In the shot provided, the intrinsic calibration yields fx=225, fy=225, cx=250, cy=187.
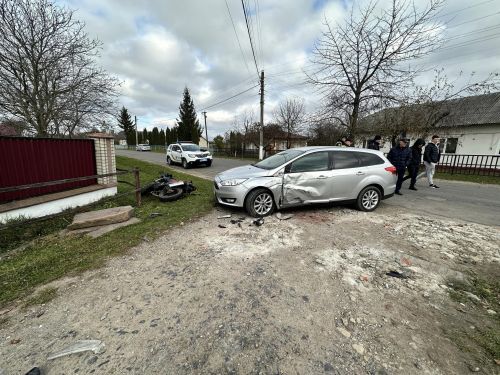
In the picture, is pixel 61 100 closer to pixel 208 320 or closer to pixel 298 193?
pixel 298 193

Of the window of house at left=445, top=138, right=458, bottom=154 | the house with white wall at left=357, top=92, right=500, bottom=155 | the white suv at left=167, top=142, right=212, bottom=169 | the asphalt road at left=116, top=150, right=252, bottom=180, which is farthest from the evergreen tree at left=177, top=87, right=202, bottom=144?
the window of house at left=445, top=138, right=458, bottom=154

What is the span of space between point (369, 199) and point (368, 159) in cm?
99

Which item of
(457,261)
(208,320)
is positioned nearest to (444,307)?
(457,261)

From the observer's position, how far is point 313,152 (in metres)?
5.21

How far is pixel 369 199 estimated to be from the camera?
5570 mm

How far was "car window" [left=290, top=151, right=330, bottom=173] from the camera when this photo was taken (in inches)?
199

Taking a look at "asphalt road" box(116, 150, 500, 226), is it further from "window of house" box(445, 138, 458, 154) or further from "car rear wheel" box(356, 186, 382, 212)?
"window of house" box(445, 138, 458, 154)

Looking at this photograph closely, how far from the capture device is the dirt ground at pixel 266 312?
177cm

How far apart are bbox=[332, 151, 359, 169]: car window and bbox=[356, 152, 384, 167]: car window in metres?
0.14

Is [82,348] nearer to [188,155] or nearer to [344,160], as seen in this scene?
[344,160]

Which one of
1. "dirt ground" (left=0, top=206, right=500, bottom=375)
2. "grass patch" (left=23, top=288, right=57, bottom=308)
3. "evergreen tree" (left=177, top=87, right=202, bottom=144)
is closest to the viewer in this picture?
"dirt ground" (left=0, top=206, right=500, bottom=375)

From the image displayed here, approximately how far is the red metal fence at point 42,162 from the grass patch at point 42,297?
11.6 feet

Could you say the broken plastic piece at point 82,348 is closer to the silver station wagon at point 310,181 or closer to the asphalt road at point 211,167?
the silver station wagon at point 310,181

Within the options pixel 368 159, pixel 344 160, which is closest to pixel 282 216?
pixel 344 160
